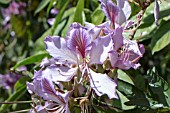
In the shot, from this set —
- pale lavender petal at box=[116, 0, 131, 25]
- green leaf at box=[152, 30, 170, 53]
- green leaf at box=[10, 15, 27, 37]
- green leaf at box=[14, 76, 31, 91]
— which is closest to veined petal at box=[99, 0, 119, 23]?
pale lavender petal at box=[116, 0, 131, 25]

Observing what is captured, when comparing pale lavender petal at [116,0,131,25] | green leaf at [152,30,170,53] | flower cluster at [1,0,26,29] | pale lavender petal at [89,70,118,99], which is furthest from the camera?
flower cluster at [1,0,26,29]

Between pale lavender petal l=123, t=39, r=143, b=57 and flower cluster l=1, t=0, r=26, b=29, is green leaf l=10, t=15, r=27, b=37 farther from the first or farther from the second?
pale lavender petal l=123, t=39, r=143, b=57

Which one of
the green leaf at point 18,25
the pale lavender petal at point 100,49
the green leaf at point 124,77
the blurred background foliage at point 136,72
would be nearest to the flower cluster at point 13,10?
the green leaf at point 18,25

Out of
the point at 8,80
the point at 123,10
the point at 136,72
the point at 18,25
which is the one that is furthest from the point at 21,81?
the point at 18,25

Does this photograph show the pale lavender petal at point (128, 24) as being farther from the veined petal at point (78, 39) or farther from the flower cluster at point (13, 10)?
the flower cluster at point (13, 10)

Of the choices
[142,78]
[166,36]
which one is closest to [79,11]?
[166,36]

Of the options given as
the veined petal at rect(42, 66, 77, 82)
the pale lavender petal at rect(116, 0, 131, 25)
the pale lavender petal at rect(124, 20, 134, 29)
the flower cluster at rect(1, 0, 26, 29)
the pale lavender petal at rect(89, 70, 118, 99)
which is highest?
the flower cluster at rect(1, 0, 26, 29)

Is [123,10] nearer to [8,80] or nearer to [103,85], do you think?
[103,85]
